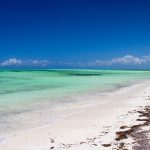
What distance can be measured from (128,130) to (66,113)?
14.7 ft

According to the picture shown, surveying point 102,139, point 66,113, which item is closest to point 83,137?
point 102,139

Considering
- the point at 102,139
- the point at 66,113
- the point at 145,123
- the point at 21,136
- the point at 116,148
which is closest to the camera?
the point at 116,148

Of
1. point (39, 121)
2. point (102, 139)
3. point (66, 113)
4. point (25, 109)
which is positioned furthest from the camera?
point (25, 109)

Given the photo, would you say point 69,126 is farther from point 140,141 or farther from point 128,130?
point 140,141

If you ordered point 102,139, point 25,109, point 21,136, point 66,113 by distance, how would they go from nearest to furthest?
point 102,139 < point 21,136 < point 66,113 < point 25,109

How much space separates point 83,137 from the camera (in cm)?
746

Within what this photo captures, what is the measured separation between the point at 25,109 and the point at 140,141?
7.38m

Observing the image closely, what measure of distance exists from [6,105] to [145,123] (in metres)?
7.79

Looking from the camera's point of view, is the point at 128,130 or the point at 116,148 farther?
the point at 128,130

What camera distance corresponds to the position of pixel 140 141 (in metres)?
6.55

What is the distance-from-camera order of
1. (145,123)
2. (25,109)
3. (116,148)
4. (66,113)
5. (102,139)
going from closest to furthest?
1. (116,148)
2. (102,139)
3. (145,123)
4. (66,113)
5. (25,109)

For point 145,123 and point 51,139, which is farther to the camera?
point 145,123

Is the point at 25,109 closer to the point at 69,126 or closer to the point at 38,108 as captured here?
the point at 38,108

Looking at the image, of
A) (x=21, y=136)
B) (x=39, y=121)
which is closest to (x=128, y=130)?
(x=21, y=136)
